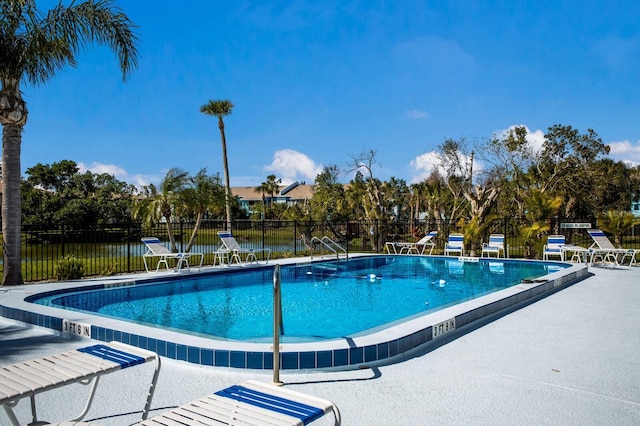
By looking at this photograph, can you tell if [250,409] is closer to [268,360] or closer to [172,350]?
[268,360]

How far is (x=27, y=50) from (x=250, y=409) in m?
9.12

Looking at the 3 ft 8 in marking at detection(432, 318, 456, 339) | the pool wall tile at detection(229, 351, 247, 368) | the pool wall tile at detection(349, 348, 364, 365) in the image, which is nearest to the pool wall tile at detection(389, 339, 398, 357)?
the pool wall tile at detection(349, 348, 364, 365)

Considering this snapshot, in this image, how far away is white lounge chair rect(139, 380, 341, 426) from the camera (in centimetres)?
216

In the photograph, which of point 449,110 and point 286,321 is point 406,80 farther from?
point 286,321

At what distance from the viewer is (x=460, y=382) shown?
4.00 meters

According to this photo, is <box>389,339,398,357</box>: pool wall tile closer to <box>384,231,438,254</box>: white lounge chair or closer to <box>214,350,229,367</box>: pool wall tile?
<box>214,350,229,367</box>: pool wall tile

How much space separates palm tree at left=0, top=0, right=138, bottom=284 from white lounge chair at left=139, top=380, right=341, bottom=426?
873 cm

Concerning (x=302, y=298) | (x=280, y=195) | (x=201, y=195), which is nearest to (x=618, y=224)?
(x=302, y=298)

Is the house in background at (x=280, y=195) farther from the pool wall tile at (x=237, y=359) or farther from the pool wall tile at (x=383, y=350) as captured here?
the pool wall tile at (x=237, y=359)

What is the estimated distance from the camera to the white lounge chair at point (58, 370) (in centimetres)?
246

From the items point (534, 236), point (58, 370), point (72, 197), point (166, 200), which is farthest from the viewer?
point (72, 197)

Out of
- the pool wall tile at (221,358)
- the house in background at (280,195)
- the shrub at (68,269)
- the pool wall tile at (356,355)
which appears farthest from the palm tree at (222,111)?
the house in background at (280,195)

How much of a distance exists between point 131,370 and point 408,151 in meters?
24.5

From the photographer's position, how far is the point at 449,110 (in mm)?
24375
